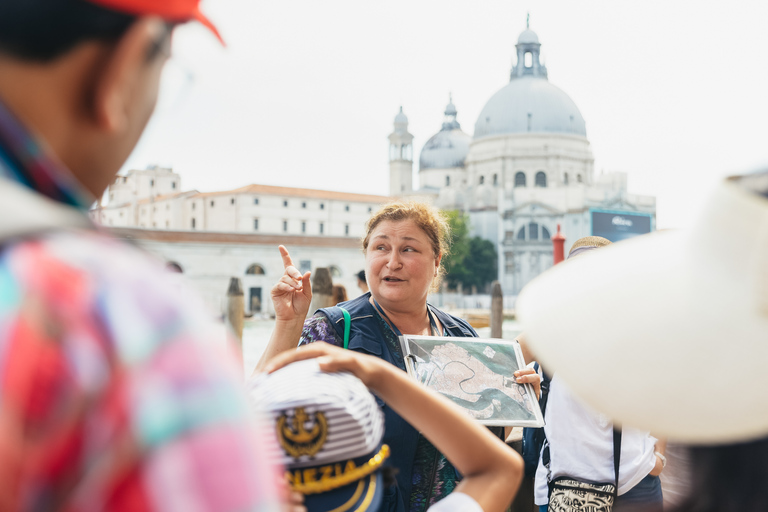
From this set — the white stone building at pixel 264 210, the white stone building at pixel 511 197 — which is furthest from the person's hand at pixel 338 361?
the white stone building at pixel 264 210

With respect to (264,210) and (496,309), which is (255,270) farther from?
Result: (496,309)

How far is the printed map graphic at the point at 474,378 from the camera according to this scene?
2055 mm

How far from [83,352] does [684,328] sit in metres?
0.49

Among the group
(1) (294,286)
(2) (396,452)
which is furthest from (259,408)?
(1) (294,286)

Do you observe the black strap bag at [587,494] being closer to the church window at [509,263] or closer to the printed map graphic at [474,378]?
the printed map graphic at [474,378]

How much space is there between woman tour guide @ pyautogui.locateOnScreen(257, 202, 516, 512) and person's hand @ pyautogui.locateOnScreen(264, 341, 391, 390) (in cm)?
90

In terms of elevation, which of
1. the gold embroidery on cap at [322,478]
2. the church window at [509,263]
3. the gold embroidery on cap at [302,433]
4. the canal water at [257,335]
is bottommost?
the canal water at [257,335]

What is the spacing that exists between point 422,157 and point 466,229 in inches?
745

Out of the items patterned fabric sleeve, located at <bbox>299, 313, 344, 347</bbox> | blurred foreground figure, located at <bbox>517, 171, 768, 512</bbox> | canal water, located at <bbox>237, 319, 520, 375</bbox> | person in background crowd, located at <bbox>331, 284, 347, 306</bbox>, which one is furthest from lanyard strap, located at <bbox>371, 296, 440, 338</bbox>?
canal water, located at <bbox>237, 319, 520, 375</bbox>

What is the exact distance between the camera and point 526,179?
180ft

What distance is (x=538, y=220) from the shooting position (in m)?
48.2

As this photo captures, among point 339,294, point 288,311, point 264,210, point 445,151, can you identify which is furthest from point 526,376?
point 445,151

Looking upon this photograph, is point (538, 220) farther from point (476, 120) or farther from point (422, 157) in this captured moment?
point (422, 157)

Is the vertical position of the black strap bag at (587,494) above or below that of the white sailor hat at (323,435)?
below
